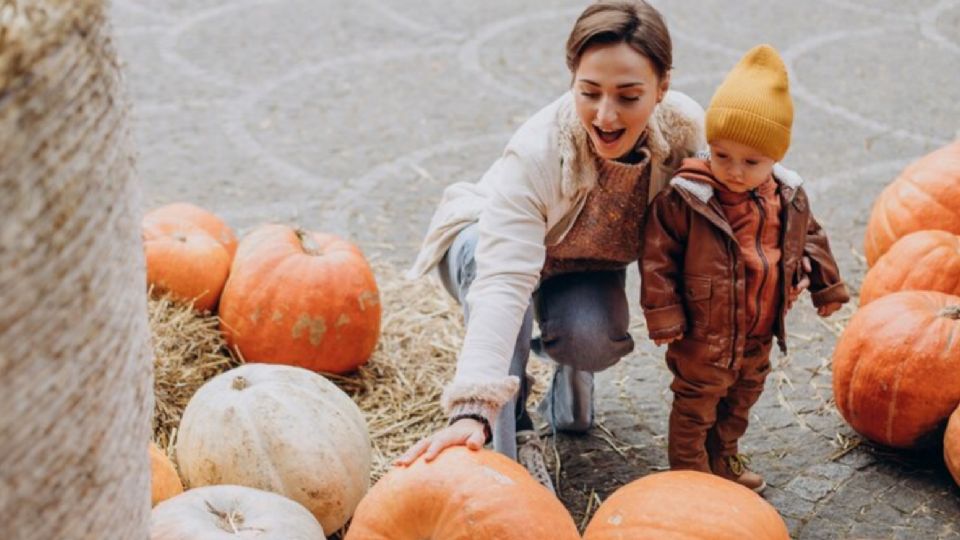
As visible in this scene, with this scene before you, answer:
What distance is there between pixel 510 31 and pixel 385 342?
331cm

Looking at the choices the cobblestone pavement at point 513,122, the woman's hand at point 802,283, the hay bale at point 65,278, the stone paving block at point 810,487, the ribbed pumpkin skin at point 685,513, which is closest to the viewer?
the hay bale at point 65,278

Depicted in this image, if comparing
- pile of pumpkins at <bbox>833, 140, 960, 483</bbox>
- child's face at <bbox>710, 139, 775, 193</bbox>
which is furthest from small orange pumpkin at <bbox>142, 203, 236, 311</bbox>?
pile of pumpkins at <bbox>833, 140, 960, 483</bbox>

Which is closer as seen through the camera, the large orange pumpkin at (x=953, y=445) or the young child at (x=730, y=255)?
the young child at (x=730, y=255)

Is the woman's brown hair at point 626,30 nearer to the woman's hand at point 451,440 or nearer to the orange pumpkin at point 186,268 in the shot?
the woman's hand at point 451,440

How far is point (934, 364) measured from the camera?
317 cm

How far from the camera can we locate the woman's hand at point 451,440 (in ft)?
8.39

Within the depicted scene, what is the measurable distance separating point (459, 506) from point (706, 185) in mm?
1005

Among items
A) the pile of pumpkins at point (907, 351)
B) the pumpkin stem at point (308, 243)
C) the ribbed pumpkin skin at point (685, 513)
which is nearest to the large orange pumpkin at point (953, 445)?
the pile of pumpkins at point (907, 351)

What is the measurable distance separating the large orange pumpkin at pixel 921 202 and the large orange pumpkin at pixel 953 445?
965mm

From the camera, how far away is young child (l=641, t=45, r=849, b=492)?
2.81 meters

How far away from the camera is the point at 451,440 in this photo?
2.61 meters

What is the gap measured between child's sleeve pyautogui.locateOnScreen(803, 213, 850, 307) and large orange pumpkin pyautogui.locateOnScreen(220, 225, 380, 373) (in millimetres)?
1324

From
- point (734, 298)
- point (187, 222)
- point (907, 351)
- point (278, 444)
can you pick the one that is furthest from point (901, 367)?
point (187, 222)

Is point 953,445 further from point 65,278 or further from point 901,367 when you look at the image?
point 65,278
